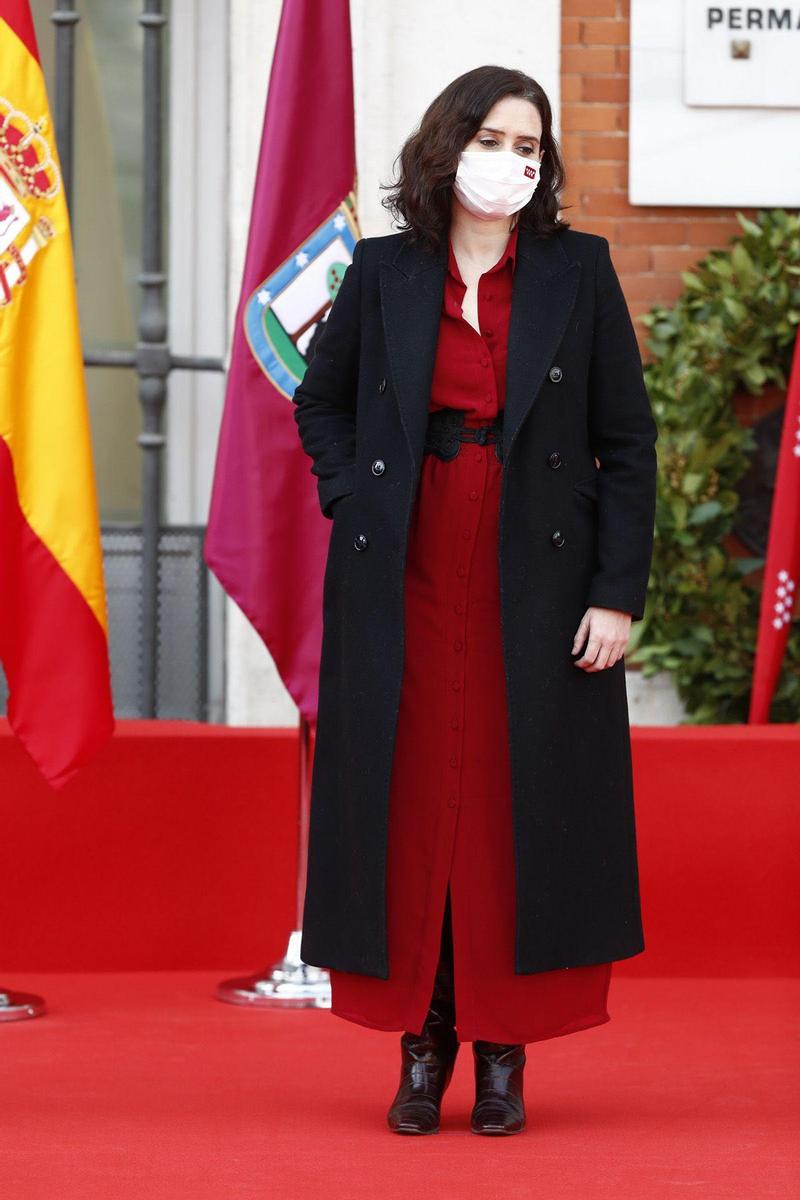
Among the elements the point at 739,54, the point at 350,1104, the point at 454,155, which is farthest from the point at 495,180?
the point at 739,54

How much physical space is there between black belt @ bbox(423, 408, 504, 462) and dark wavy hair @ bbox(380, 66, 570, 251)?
288 mm

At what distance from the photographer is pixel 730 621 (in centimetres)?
494

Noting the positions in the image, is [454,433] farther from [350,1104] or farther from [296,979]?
[296,979]

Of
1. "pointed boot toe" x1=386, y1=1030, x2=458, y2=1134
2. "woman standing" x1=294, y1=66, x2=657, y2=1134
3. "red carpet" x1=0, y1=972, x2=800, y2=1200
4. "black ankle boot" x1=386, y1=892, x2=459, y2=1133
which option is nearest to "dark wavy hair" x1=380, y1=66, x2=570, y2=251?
"woman standing" x1=294, y1=66, x2=657, y2=1134

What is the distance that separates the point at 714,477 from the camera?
4.95 metres

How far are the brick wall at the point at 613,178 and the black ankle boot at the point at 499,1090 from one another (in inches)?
97.9

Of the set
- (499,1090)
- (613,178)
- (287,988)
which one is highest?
(613,178)

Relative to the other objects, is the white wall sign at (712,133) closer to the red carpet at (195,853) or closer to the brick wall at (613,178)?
the brick wall at (613,178)

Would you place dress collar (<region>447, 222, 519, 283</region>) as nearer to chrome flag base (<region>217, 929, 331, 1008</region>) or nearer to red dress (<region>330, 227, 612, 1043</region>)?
red dress (<region>330, 227, 612, 1043</region>)

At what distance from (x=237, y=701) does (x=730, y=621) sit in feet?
4.14

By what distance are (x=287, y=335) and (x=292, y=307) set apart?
6 cm

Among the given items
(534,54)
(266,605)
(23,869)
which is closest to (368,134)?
(534,54)

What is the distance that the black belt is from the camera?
9.93ft

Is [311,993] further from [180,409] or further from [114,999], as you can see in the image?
[180,409]
